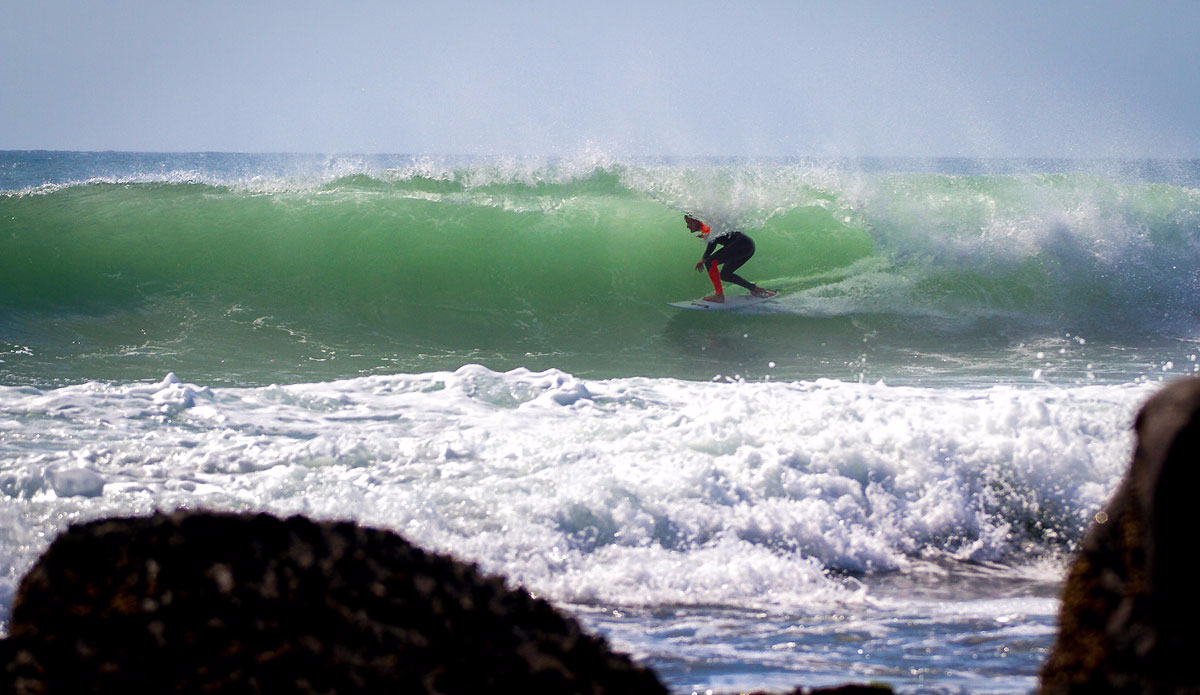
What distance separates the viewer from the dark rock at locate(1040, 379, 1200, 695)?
54.9 inches

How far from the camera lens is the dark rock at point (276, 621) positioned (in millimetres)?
1699

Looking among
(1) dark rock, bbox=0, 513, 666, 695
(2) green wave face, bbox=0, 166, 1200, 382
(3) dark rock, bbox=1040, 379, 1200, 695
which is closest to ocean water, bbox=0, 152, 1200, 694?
(2) green wave face, bbox=0, 166, 1200, 382

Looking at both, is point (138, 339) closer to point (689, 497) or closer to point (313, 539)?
point (689, 497)

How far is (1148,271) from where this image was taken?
48.0 ft

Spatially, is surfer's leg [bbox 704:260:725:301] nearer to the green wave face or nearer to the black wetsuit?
the black wetsuit

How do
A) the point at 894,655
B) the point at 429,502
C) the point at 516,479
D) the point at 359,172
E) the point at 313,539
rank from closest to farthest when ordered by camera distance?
1. the point at 313,539
2. the point at 894,655
3. the point at 429,502
4. the point at 516,479
5. the point at 359,172

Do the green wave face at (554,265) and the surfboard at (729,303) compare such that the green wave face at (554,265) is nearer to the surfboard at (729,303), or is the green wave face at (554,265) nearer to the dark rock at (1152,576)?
the surfboard at (729,303)

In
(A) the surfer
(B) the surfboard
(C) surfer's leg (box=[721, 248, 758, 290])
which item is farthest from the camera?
(C) surfer's leg (box=[721, 248, 758, 290])

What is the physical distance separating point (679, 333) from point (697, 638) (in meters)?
8.44

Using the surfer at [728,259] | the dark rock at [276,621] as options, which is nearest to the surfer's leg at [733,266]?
the surfer at [728,259]

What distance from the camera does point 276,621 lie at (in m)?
1.77

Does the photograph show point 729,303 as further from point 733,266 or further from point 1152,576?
point 1152,576

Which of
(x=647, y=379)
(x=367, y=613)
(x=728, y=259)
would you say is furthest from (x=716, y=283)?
(x=367, y=613)

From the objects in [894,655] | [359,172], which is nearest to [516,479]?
[894,655]
